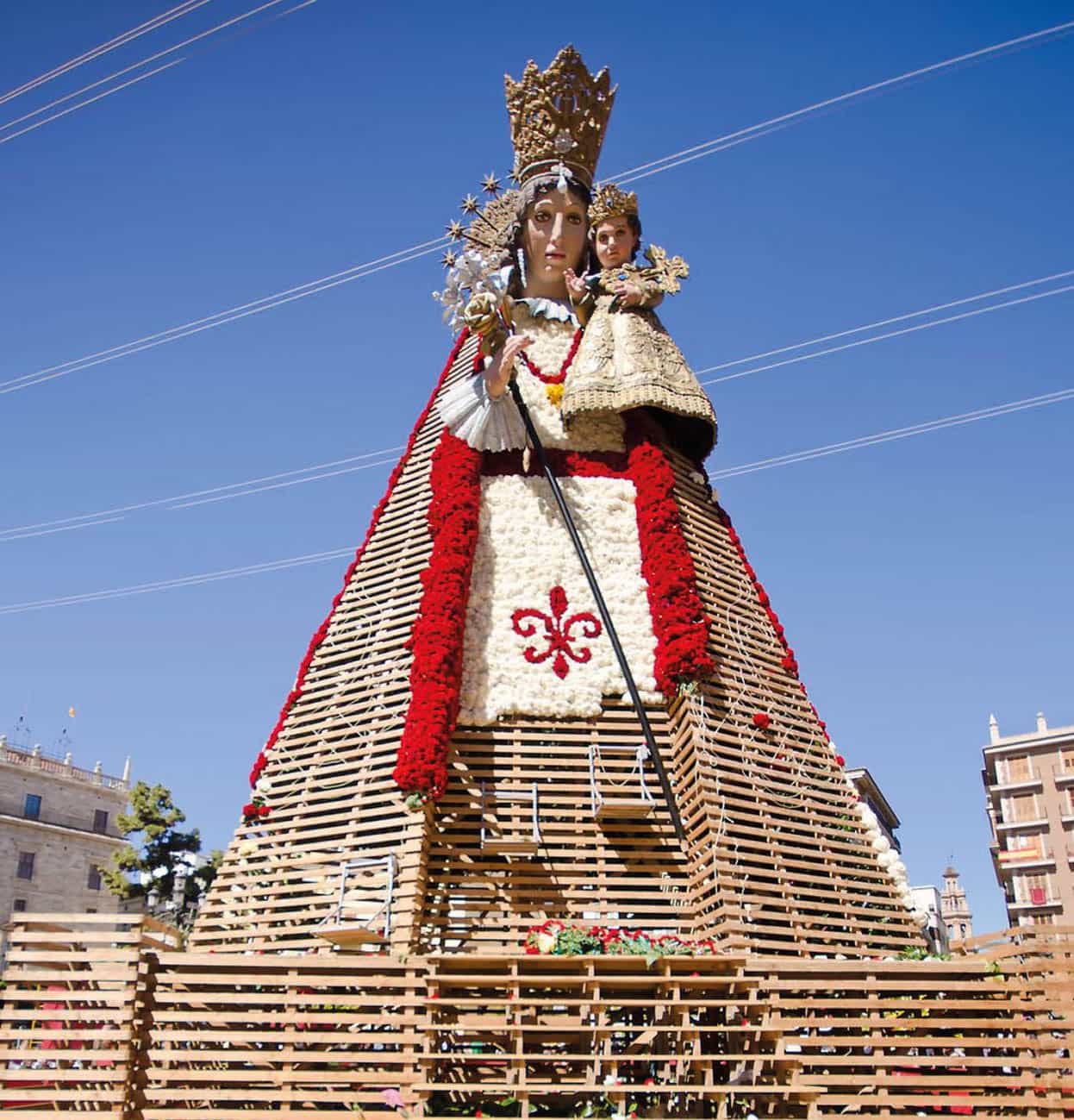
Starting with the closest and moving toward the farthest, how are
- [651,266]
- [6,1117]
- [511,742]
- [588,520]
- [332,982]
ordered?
[6,1117], [332,982], [511,742], [588,520], [651,266]

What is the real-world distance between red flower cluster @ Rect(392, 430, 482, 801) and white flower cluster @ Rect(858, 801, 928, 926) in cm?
550

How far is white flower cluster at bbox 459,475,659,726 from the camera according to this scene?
13805 mm

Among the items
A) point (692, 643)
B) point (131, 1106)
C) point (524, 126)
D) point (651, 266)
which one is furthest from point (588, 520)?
point (131, 1106)

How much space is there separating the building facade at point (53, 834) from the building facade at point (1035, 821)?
40.7 metres

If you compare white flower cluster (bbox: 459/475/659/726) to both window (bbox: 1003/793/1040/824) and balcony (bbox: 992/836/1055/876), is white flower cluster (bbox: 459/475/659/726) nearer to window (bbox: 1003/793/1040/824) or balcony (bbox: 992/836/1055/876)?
balcony (bbox: 992/836/1055/876)

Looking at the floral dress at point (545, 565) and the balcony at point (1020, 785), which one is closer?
the floral dress at point (545, 565)

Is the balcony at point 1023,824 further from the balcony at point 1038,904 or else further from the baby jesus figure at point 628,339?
the baby jesus figure at point 628,339

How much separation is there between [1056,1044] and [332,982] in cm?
704

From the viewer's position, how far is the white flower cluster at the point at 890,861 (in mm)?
13797

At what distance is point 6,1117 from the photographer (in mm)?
9914

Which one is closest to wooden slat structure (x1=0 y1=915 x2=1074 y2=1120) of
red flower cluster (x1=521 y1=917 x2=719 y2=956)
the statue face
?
red flower cluster (x1=521 y1=917 x2=719 y2=956)

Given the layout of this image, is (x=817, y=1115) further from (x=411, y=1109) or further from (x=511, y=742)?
(x=511, y=742)

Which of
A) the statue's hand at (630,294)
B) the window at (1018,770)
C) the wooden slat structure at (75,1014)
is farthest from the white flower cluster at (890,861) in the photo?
the window at (1018,770)

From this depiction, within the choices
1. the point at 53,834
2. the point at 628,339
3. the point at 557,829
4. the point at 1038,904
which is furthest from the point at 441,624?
the point at 1038,904
